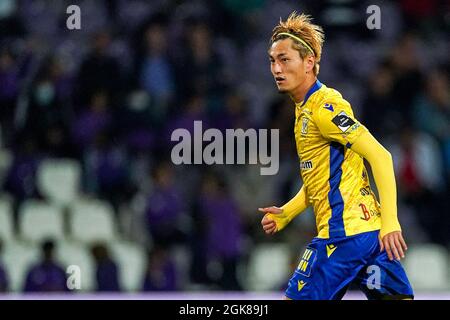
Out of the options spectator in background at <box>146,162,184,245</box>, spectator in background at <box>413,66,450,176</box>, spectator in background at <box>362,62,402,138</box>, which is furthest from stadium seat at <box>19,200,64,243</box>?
spectator in background at <box>413,66,450,176</box>

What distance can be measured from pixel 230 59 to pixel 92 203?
2090mm

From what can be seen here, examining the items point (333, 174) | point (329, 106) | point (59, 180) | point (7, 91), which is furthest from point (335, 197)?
point (7, 91)

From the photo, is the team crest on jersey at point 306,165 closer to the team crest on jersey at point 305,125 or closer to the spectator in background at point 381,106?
the team crest on jersey at point 305,125

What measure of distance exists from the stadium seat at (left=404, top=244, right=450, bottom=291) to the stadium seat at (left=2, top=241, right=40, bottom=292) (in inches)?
134

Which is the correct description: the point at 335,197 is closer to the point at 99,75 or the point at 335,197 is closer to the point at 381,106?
the point at 381,106

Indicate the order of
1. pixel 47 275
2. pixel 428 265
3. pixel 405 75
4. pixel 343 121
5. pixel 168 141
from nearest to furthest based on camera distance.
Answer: pixel 343 121
pixel 47 275
pixel 428 265
pixel 168 141
pixel 405 75

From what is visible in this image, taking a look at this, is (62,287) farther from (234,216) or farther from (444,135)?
(444,135)

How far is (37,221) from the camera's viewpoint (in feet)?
31.1

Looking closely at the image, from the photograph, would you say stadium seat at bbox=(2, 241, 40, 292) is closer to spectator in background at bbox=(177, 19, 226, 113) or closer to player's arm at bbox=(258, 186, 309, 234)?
spectator in background at bbox=(177, 19, 226, 113)

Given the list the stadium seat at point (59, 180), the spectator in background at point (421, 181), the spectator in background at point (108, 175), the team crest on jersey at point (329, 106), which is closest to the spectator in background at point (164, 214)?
the spectator in background at point (108, 175)

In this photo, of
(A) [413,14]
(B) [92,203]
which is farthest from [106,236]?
(A) [413,14]

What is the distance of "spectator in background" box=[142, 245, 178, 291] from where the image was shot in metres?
8.99

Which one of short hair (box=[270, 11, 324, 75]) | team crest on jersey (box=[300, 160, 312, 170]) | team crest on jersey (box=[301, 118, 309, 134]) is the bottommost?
team crest on jersey (box=[300, 160, 312, 170])

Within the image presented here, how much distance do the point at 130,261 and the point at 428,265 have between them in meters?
2.75
